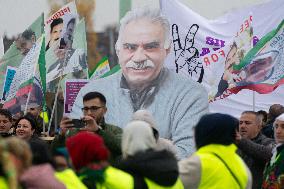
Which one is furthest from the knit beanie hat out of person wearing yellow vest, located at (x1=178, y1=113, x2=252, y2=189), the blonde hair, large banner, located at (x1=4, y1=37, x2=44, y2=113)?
large banner, located at (x1=4, y1=37, x2=44, y2=113)

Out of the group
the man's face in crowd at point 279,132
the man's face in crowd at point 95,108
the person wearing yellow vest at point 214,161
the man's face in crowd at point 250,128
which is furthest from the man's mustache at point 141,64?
the person wearing yellow vest at point 214,161

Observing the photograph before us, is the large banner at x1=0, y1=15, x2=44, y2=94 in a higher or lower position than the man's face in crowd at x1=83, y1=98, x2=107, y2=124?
higher

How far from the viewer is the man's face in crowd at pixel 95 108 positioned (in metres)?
9.77

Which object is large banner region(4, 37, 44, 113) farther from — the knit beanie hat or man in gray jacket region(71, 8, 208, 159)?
the knit beanie hat

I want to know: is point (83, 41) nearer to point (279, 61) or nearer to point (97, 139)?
point (279, 61)

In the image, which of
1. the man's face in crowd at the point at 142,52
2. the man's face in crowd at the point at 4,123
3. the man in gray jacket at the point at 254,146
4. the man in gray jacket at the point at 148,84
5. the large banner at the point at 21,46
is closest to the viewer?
the man in gray jacket at the point at 254,146

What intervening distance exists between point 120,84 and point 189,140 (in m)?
1.37

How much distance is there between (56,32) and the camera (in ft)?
50.4

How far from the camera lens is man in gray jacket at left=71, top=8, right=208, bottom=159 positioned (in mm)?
12695

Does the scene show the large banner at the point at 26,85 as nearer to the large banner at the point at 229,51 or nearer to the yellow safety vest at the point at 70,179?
the large banner at the point at 229,51

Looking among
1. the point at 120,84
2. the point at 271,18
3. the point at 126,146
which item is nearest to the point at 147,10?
the point at 120,84

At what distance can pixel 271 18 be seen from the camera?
1552 cm

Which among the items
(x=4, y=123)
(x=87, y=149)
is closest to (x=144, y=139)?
(x=87, y=149)

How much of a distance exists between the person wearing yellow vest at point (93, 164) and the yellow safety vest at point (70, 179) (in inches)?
3.5
